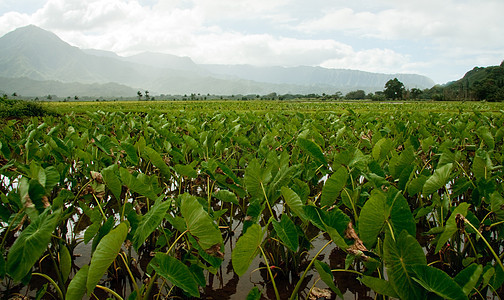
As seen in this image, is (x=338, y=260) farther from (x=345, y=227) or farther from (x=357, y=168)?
(x=345, y=227)

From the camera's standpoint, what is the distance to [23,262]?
3.02 feet

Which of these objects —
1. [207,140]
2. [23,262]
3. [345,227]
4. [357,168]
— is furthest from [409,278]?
[207,140]

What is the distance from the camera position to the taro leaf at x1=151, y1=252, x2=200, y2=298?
3.15ft

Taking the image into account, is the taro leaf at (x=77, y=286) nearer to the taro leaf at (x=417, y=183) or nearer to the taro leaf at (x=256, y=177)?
the taro leaf at (x=256, y=177)

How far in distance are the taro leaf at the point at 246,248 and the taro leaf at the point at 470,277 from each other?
1.88 feet

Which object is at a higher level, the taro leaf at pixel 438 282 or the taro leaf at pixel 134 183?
the taro leaf at pixel 134 183

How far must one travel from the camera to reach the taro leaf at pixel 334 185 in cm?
126

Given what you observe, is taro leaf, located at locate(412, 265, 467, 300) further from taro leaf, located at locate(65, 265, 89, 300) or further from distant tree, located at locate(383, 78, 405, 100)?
distant tree, located at locate(383, 78, 405, 100)

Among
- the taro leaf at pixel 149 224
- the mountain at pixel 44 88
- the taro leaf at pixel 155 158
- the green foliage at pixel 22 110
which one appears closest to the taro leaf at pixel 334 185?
the taro leaf at pixel 149 224

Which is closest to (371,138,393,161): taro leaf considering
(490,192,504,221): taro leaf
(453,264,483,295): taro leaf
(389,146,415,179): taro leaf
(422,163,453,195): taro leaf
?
(389,146,415,179): taro leaf

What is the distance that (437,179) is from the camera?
1.38m

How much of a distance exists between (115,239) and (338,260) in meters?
1.29

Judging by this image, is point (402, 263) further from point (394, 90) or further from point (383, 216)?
point (394, 90)

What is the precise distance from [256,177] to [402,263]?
72 cm
